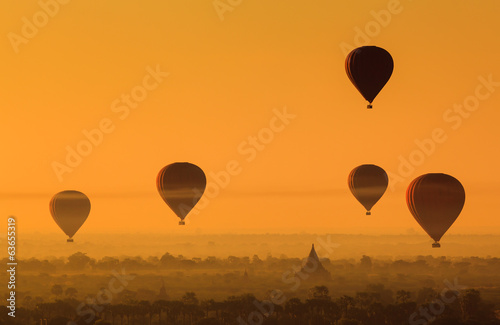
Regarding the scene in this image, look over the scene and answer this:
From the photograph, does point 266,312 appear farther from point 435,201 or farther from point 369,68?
point 369,68

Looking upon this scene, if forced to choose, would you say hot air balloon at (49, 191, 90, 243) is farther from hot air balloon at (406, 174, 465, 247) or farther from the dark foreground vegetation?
hot air balloon at (406, 174, 465, 247)

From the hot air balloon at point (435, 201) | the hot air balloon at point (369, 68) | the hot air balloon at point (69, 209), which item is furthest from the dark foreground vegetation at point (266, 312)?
the hot air balloon at point (369, 68)

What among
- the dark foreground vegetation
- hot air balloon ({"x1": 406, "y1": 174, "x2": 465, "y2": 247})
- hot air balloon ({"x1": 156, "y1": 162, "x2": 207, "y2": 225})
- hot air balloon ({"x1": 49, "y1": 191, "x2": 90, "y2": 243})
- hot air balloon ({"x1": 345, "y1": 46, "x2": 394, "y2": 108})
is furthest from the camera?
the dark foreground vegetation

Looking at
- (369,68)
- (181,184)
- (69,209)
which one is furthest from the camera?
(69,209)

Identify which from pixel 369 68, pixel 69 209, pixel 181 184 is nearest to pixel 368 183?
pixel 181 184

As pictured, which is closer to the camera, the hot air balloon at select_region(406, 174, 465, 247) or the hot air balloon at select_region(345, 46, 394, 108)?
the hot air balloon at select_region(345, 46, 394, 108)

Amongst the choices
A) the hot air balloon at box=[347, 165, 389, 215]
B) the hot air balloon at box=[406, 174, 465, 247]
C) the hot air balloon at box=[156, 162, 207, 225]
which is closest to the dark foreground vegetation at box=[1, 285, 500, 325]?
the hot air balloon at box=[347, 165, 389, 215]
